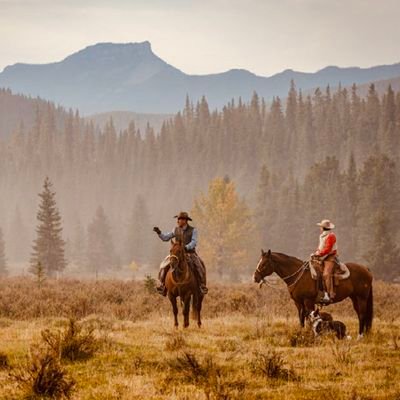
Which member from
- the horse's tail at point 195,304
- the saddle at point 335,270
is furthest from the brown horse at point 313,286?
the horse's tail at point 195,304

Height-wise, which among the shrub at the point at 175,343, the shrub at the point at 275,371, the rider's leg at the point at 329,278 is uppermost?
the rider's leg at the point at 329,278

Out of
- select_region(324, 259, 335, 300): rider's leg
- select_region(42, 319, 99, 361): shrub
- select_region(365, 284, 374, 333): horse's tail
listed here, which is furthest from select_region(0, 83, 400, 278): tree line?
select_region(42, 319, 99, 361): shrub

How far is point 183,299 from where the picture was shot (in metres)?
15.3

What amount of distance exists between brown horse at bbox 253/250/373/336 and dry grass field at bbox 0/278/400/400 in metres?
0.66

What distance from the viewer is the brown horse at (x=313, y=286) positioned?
14.3 meters

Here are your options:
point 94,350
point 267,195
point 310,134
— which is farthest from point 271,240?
point 310,134

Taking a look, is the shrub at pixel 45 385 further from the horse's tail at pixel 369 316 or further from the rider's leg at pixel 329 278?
the horse's tail at pixel 369 316

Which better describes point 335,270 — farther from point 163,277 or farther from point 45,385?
point 45,385

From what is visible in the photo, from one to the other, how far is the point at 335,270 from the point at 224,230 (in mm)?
54212

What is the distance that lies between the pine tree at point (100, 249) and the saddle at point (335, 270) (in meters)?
70.0

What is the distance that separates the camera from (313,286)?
48.0 ft

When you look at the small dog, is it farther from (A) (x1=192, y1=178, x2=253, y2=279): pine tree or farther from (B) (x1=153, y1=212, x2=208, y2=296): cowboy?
(A) (x1=192, y1=178, x2=253, y2=279): pine tree

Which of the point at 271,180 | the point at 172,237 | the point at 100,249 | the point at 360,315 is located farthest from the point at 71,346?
the point at 271,180

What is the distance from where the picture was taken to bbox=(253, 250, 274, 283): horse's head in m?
15.2
